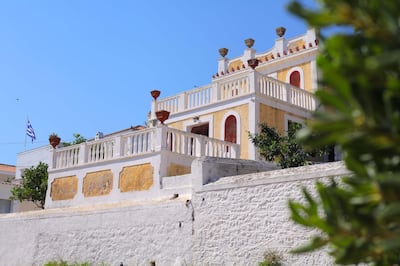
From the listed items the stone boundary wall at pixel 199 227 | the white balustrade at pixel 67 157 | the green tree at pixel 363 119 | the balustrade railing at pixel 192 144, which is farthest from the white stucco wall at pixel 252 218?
the white balustrade at pixel 67 157

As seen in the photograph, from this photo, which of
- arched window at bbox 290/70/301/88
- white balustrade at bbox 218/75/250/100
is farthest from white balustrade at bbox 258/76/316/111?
arched window at bbox 290/70/301/88

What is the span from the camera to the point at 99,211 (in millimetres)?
14875

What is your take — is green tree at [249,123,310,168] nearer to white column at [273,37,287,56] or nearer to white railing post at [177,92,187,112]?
white railing post at [177,92,187,112]

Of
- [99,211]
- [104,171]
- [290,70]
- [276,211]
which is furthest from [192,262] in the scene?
[290,70]

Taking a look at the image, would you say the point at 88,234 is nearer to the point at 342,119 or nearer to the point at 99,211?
the point at 99,211

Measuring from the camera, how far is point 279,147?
17875mm

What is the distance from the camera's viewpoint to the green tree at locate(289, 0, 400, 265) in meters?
2.64

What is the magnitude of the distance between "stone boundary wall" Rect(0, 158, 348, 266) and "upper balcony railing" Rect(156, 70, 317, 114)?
7.45 meters

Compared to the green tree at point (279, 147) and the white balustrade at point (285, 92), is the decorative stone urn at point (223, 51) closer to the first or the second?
the white balustrade at point (285, 92)

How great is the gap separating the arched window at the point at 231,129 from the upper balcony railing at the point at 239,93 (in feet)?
2.51

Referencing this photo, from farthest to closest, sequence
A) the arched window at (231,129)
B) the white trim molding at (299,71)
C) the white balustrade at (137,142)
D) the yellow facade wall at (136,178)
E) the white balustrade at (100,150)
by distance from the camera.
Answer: the white trim molding at (299,71), the arched window at (231,129), the white balustrade at (100,150), the white balustrade at (137,142), the yellow facade wall at (136,178)

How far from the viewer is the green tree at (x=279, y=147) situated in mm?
16859

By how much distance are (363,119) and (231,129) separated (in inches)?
720

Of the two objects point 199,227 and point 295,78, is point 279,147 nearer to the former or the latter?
point 199,227
